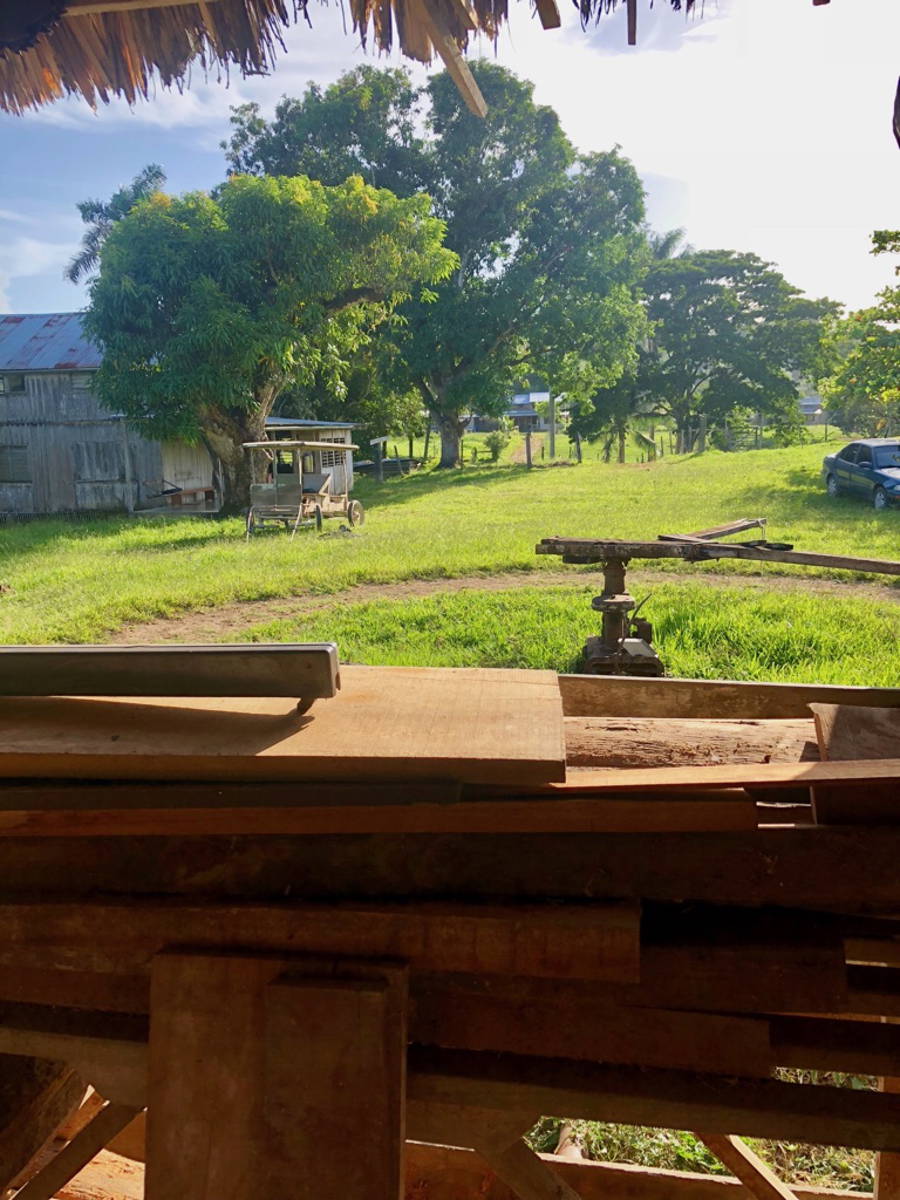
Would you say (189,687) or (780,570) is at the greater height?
(189,687)

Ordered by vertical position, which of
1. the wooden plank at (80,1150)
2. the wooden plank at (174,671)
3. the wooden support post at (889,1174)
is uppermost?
the wooden plank at (174,671)

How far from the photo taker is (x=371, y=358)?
13.4 metres

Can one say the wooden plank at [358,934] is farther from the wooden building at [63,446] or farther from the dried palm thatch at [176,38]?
the wooden building at [63,446]

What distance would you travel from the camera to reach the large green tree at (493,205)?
667 centimetres

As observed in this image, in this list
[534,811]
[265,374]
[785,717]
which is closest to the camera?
[534,811]

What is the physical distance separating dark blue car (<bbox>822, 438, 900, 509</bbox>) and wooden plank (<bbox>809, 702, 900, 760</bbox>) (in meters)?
10.9

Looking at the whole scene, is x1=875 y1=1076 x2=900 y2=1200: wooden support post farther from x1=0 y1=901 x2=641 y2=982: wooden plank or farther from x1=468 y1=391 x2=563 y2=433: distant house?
x1=468 y1=391 x2=563 y2=433: distant house

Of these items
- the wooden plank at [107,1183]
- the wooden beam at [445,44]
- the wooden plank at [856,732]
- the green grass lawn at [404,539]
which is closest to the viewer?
the wooden plank at [856,732]

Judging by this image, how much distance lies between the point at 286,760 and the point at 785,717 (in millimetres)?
909

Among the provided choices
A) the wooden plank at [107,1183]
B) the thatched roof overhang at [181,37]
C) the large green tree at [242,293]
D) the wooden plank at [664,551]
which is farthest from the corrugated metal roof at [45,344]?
the wooden plank at [107,1183]

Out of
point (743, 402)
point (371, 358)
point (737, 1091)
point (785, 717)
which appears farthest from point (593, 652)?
point (371, 358)

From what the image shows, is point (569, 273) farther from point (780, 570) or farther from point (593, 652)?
point (593, 652)

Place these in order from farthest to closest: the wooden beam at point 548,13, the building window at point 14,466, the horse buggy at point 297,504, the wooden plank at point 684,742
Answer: the building window at point 14,466 < the horse buggy at point 297,504 < the wooden beam at point 548,13 < the wooden plank at point 684,742

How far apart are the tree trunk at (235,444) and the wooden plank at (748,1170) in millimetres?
14209
